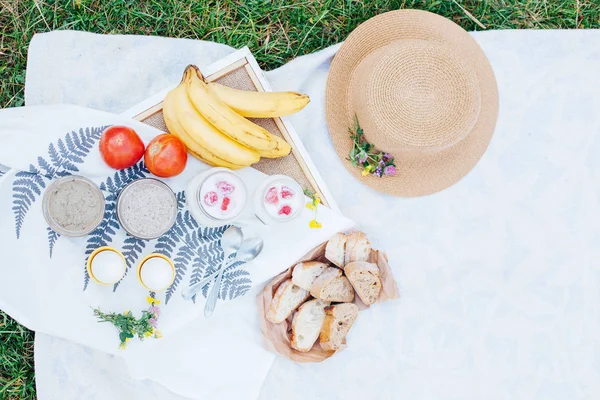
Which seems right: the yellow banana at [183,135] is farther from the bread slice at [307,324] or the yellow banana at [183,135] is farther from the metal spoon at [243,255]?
the bread slice at [307,324]

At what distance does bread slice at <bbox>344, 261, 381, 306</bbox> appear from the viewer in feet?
5.76

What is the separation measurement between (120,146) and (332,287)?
0.74 m

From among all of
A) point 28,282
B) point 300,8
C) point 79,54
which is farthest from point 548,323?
point 79,54

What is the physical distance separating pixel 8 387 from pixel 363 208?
129 cm

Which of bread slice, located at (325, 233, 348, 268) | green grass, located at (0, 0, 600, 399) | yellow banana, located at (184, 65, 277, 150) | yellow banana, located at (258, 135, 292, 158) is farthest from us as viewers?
green grass, located at (0, 0, 600, 399)

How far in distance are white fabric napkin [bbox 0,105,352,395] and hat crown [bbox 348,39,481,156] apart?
37 cm

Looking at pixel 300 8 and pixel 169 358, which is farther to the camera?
pixel 300 8

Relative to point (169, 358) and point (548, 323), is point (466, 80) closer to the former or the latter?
point (548, 323)

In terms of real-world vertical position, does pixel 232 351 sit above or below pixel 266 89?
below

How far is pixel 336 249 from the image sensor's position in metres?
1.79

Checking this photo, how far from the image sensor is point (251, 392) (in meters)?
1.84

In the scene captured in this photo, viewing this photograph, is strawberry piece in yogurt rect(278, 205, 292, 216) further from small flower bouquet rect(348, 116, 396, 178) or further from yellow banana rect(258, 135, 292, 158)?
small flower bouquet rect(348, 116, 396, 178)

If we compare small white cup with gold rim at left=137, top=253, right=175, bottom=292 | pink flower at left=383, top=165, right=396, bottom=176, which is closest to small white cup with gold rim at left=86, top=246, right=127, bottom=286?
small white cup with gold rim at left=137, top=253, right=175, bottom=292

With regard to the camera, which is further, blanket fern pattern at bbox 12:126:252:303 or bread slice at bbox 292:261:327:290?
bread slice at bbox 292:261:327:290
